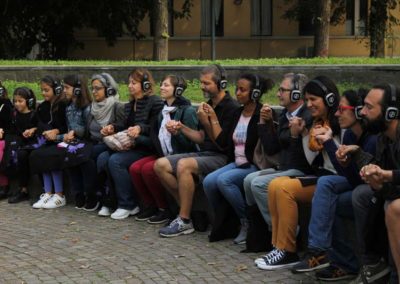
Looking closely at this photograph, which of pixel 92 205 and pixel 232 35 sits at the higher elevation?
pixel 232 35

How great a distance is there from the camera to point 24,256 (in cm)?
666

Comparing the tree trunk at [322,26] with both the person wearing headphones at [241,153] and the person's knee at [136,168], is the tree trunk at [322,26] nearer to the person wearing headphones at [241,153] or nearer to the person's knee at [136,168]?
the person's knee at [136,168]

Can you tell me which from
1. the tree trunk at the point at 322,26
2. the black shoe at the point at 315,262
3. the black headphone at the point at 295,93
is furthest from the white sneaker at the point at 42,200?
the tree trunk at the point at 322,26

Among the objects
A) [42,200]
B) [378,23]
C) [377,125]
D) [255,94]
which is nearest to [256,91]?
[255,94]

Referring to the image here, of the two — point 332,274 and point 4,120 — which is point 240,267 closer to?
point 332,274

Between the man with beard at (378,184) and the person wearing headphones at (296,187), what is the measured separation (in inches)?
22.0

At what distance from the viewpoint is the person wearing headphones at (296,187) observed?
19.7 feet

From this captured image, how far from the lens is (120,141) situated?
8.10m

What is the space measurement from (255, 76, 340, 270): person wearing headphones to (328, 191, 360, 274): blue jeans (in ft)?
1.11

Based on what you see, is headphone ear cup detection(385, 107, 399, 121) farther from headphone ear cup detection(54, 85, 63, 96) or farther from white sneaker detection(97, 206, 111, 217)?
headphone ear cup detection(54, 85, 63, 96)

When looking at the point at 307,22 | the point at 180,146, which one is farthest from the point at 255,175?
the point at 307,22

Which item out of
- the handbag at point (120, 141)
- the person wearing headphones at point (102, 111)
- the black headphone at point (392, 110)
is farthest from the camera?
the person wearing headphones at point (102, 111)

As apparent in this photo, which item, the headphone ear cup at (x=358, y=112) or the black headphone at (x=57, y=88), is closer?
the headphone ear cup at (x=358, y=112)

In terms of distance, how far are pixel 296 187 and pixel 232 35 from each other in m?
26.7
